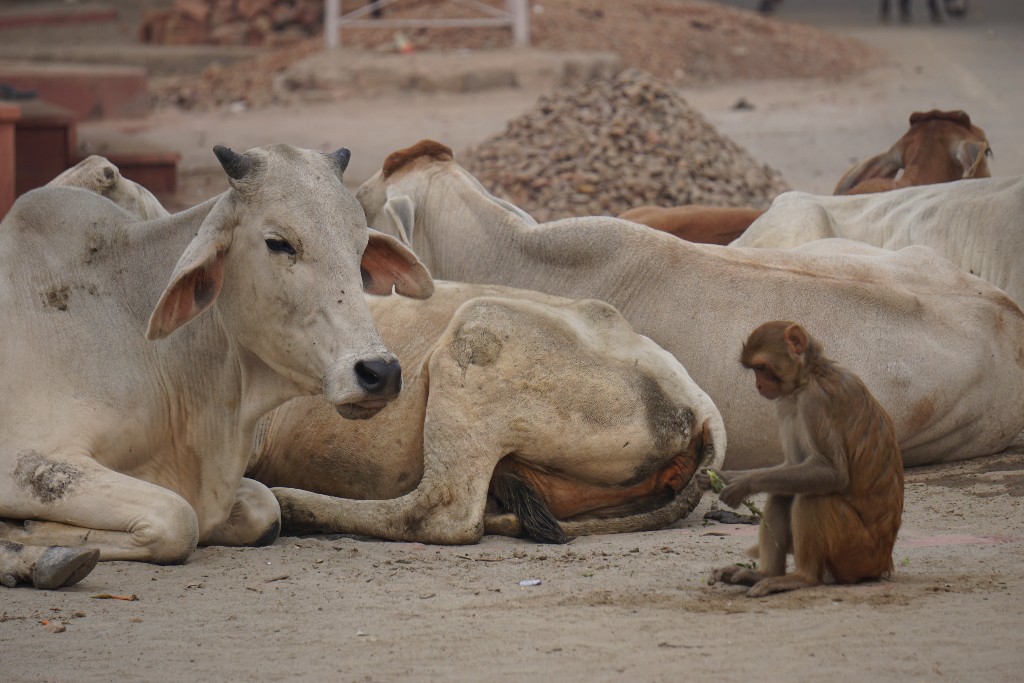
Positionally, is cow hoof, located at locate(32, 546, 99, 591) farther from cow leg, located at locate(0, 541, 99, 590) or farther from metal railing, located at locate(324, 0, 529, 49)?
metal railing, located at locate(324, 0, 529, 49)

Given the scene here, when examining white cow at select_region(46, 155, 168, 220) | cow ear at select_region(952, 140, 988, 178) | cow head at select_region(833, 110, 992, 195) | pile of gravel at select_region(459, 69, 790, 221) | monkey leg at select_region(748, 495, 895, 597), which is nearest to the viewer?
monkey leg at select_region(748, 495, 895, 597)

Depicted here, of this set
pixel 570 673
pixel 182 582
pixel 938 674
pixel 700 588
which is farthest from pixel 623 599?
pixel 182 582

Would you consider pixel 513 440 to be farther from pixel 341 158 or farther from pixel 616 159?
pixel 616 159

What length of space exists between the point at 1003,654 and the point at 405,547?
212 centimetres

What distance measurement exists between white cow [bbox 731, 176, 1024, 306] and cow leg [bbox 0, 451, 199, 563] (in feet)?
14.0

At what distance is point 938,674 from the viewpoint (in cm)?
386

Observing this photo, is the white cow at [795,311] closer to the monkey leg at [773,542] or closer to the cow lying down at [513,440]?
the cow lying down at [513,440]

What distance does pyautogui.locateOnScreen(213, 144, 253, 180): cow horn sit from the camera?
191 inches

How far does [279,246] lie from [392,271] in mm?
634

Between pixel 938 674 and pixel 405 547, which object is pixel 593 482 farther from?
pixel 938 674

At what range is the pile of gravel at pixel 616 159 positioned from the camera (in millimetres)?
11609

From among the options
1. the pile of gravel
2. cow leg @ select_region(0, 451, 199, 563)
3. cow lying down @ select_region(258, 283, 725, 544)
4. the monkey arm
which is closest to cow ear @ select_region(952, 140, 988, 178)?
the pile of gravel

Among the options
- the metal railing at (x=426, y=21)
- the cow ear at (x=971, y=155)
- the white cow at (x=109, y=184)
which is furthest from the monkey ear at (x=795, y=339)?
the metal railing at (x=426, y=21)

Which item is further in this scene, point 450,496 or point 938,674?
point 450,496
